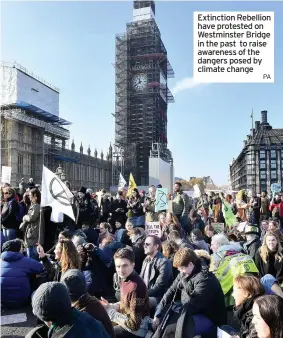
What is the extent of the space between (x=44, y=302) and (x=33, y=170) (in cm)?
4652

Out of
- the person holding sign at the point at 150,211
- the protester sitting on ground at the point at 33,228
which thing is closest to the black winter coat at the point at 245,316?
the protester sitting on ground at the point at 33,228

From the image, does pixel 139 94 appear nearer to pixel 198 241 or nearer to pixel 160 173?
pixel 160 173

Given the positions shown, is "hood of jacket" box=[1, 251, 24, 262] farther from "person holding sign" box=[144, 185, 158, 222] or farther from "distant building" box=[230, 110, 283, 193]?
"distant building" box=[230, 110, 283, 193]

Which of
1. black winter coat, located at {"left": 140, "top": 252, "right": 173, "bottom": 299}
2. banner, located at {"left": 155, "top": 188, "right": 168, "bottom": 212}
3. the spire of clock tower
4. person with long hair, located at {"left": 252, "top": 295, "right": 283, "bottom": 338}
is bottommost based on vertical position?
black winter coat, located at {"left": 140, "top": 252, "right": 173, "bottom": 299}

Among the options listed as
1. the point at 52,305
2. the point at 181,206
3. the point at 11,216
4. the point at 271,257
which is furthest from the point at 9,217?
the point at 52,305

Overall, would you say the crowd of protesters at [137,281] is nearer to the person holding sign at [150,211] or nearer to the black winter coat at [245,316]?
the black winter coat at [245,316]

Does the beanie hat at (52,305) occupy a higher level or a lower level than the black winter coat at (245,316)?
higher

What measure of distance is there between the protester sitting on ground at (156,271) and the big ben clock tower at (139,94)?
5518 centimetres

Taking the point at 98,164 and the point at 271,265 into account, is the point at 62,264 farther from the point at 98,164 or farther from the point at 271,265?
the point at 98,164

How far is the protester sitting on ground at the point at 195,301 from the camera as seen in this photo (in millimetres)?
3321

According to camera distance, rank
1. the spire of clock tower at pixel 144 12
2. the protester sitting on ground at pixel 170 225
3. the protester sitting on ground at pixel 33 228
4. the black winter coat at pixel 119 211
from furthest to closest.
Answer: the spire of clock tower at pixel 144 12, the black winter coat at pixel 119 211, the protester sitting on ground at pixel 170 225, the protester sitting on ground at pixel 33 228

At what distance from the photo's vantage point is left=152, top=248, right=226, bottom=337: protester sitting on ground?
3321 mm

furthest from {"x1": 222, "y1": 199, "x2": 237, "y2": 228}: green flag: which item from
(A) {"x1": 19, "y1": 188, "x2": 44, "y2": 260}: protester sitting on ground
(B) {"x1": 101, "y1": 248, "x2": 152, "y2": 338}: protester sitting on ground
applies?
(B) {"x1": 101, "y1": 248, "x2": 152, "y2": 338}: protester sitting on ground

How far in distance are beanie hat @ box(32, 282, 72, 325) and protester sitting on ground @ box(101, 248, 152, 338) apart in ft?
4.47
